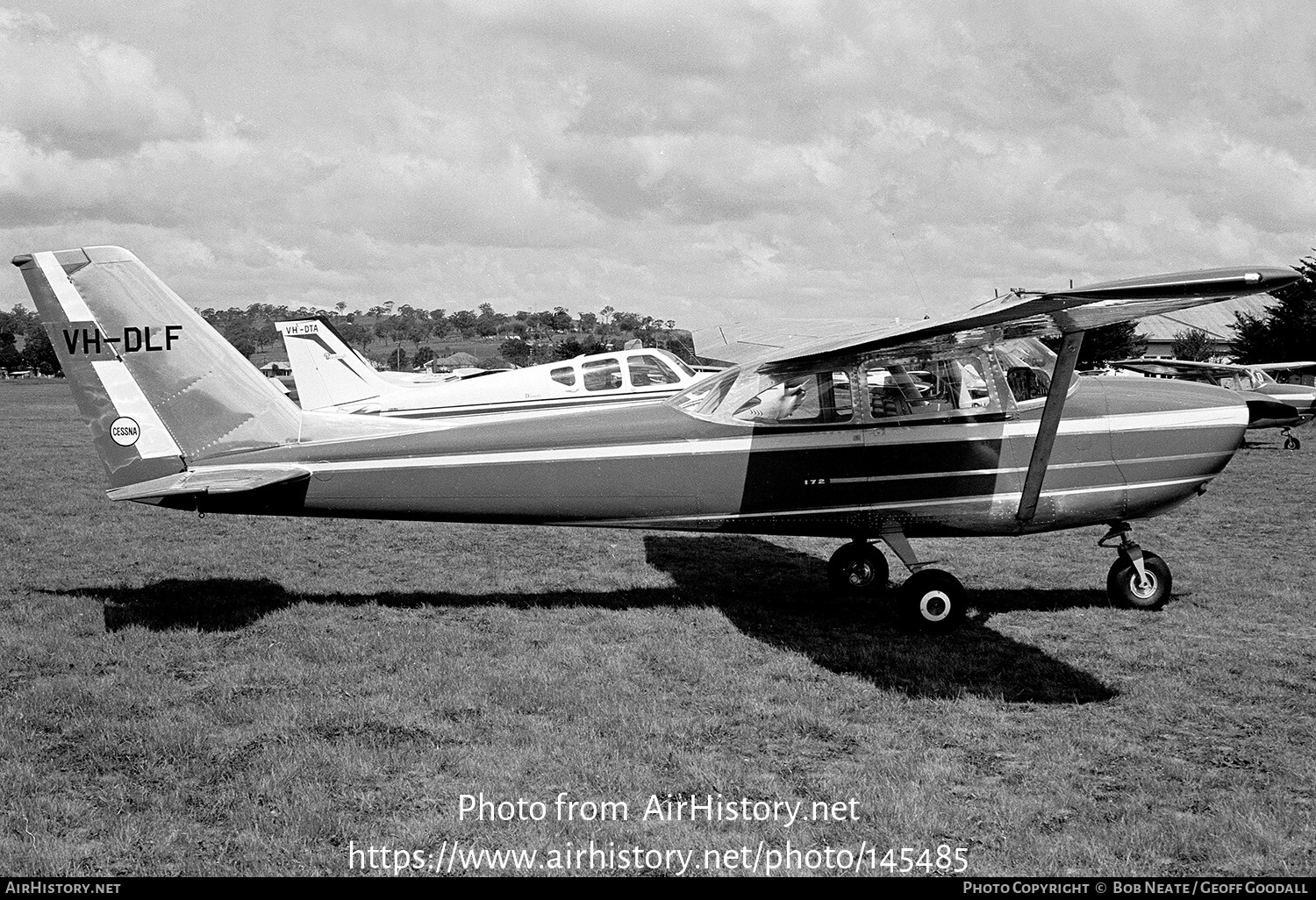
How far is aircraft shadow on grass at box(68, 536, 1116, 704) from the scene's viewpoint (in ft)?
20.4

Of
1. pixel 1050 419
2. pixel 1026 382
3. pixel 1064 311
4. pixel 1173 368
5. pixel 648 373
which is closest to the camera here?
pixel 1064 311

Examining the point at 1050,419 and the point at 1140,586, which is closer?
the point at 1050,419

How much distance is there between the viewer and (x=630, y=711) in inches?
217

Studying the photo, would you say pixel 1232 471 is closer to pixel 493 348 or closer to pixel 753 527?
pixel 753 527

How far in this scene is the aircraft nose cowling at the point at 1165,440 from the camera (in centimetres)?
768

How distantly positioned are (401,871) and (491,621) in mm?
3721

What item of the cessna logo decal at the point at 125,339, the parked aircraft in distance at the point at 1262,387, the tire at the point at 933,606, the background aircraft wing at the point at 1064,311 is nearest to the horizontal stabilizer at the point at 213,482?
the cessna logo decal at the point at 125,339

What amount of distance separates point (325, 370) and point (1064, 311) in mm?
14958

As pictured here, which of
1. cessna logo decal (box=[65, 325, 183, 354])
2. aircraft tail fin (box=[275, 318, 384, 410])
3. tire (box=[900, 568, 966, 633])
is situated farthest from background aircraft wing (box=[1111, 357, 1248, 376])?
cessna logo decal (box=[65, 325, 183, 354])

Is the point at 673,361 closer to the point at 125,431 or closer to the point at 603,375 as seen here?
the point at 603,375

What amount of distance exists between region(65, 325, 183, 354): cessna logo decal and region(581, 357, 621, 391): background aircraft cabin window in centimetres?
651

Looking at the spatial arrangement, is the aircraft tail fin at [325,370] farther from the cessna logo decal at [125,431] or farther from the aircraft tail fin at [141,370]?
the cessna logo decal at [125,431]

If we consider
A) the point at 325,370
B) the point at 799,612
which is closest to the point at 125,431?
the point at 799,612

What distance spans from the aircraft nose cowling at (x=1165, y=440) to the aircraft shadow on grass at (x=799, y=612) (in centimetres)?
108
